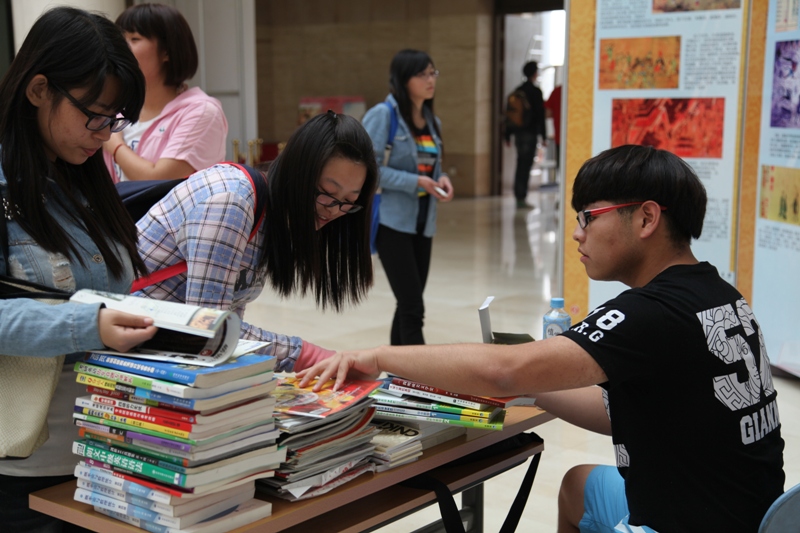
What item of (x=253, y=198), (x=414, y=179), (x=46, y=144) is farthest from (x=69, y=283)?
(x=414, y=179)

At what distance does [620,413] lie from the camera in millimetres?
1865

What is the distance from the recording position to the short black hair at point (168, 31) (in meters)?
3.07

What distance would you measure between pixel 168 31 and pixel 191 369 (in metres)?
1.95

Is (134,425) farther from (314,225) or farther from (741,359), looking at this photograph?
(741,359)

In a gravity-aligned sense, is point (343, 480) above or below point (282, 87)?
below

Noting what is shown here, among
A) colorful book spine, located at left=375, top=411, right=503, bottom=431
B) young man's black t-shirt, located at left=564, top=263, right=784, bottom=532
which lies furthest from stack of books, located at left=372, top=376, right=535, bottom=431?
young man's black t-shirt, located at left=564, top=263, right=784, bottom=532

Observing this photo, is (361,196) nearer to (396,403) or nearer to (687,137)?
(396,403)

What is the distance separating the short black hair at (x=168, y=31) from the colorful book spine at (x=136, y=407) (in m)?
1.83

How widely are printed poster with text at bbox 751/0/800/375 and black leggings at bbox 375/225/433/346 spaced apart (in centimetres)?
183

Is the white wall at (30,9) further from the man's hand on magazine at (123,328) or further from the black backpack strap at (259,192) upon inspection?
the man's hand on magazine at (123,328)

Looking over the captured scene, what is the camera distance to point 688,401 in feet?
5.84

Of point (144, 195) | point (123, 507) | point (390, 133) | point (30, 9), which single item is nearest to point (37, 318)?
point (123, 507)

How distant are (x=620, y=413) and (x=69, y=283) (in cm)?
110

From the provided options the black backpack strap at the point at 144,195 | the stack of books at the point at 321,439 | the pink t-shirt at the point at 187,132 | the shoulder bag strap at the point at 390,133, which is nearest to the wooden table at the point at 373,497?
the stack of books at the point at 321,439
